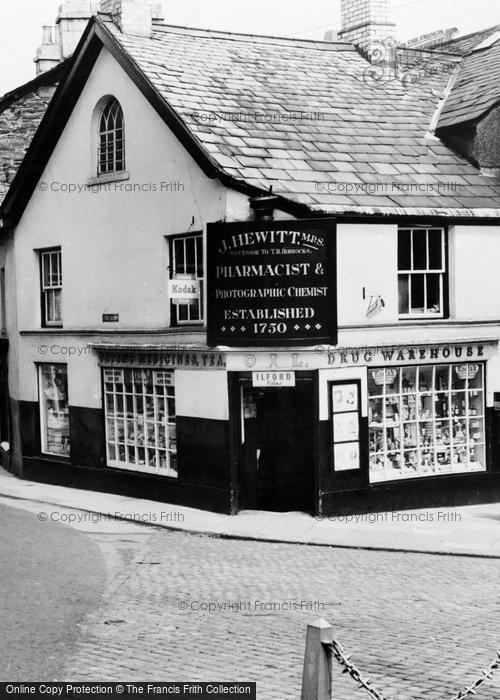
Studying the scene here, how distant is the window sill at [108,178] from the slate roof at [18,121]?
6.79 metres

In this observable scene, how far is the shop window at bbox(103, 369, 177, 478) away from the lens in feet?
63.9

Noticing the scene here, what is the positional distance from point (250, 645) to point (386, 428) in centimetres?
905

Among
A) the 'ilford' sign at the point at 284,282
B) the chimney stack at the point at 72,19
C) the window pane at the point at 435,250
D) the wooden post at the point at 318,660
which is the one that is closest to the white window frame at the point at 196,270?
the 'ilford' sign at the point at 284,282

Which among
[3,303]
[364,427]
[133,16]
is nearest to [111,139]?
[133,16]

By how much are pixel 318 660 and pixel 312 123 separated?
15196mm

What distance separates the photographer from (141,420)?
20.2m

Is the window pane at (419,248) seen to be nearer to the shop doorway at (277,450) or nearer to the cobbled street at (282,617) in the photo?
the shop doorway at (277,450)

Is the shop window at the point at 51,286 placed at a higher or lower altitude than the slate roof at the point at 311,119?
lower

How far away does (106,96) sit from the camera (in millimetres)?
20828

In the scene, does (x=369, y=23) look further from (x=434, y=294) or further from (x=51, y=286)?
(x=51, y=286)

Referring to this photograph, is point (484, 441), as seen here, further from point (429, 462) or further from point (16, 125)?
point (16, 125)

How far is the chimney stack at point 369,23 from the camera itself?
79.0ft

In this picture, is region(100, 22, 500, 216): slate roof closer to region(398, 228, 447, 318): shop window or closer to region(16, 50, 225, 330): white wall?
region(398, 228, 447, 318): shop window

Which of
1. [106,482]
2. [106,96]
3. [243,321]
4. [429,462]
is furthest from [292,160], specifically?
[106,482]
